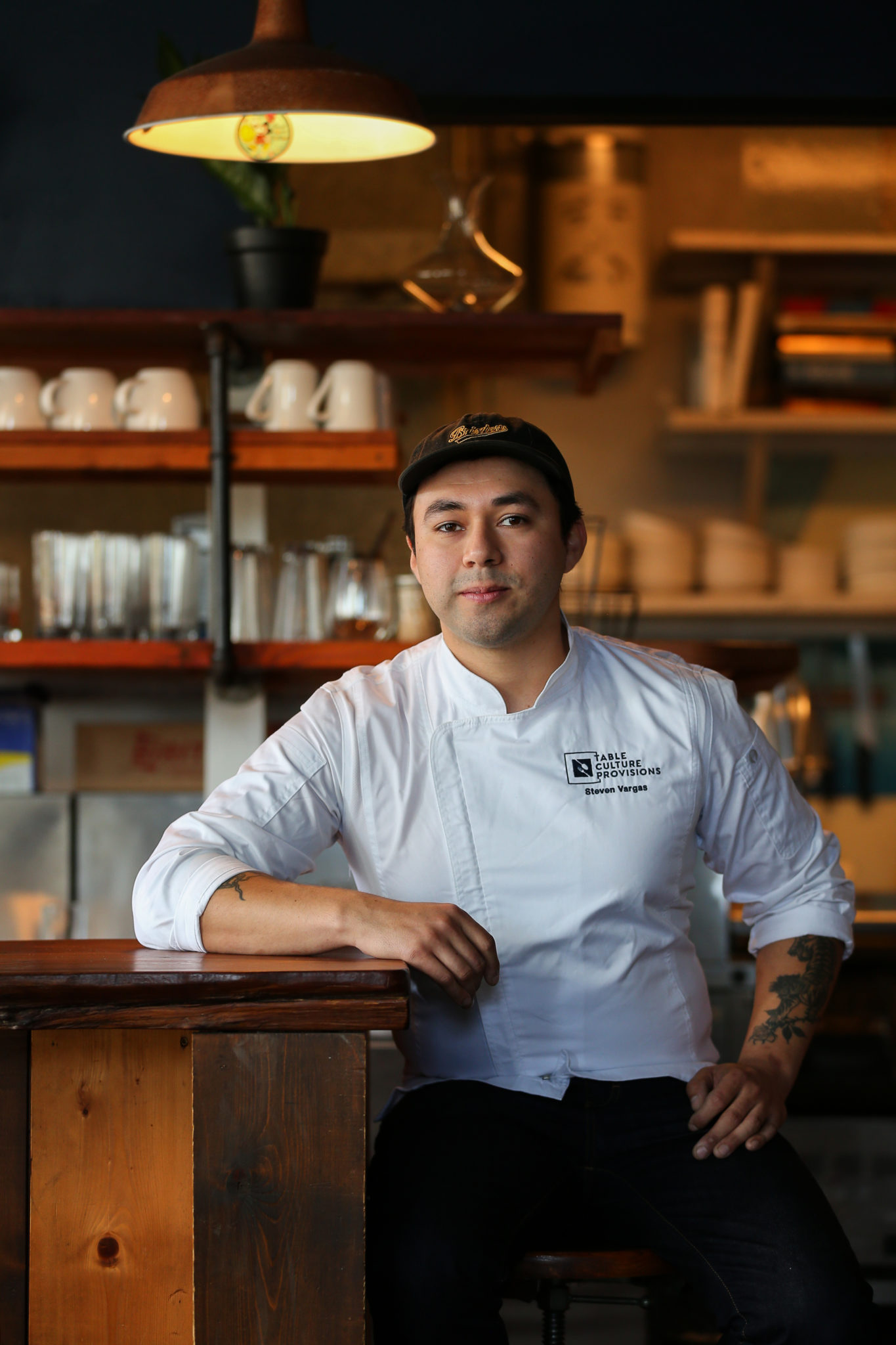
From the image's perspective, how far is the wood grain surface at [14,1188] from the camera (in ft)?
3.84

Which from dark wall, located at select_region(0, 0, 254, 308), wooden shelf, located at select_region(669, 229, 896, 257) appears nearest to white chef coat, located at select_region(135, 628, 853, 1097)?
dark wall, located at select_region(0, 0, 254, 308)

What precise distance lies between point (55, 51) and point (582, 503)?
188cm

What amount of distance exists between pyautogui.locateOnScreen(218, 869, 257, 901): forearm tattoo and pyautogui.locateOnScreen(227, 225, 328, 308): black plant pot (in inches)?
61.7

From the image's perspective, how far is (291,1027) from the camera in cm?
107

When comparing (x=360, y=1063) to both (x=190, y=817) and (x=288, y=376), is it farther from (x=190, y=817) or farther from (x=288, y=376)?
(x=288, y=376)

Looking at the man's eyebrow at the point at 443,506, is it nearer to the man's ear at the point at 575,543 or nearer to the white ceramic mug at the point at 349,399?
the man's ear at the point at 575,543

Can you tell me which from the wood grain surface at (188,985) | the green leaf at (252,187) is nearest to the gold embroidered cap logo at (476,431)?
the wood grain surface at (188,985)

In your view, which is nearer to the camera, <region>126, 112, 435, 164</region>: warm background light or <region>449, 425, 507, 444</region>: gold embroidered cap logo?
<region>449, 425, 507, 444</region>: gold embroidered cap logo

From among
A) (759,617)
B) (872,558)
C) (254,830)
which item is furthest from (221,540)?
(872,558)

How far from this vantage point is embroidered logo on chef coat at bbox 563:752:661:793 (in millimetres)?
1492

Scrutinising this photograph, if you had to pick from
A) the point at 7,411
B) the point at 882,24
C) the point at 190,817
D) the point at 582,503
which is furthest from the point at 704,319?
the point at 190,817

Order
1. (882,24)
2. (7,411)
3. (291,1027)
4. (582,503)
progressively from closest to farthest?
(291,1027) < (7,411) < (882,24) < (582,503)

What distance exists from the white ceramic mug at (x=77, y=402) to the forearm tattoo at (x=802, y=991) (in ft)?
5.52

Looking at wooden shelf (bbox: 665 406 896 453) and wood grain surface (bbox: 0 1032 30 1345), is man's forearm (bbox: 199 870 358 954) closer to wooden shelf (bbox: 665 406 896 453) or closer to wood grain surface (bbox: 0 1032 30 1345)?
wood grain surface (bbox: 0 1032 30 1345)
